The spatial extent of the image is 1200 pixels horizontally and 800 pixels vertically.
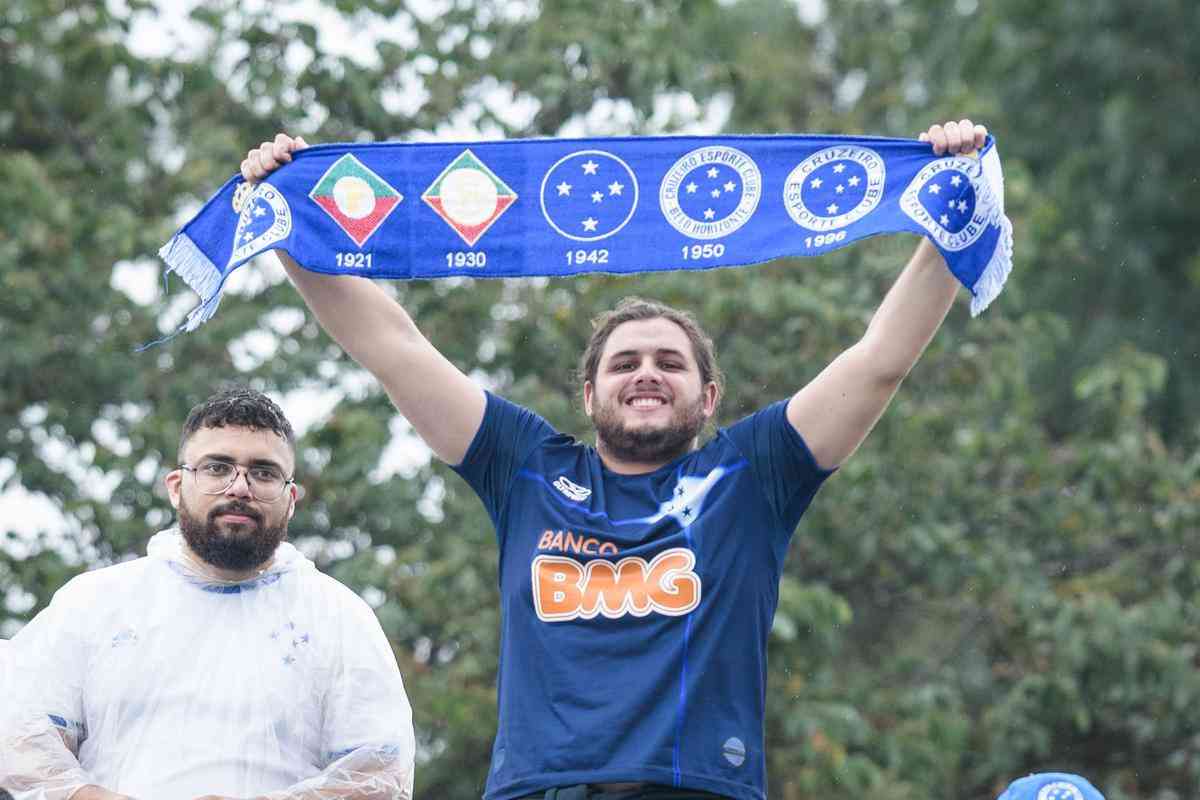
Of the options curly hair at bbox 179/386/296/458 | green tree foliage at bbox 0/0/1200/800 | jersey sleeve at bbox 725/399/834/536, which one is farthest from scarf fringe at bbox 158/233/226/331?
green tree foliage at bbox 0/0/1200/800

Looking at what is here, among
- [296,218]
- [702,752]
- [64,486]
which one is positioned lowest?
[702,752]

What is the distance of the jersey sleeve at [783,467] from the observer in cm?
429

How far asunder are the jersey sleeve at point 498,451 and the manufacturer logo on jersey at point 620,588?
324mm

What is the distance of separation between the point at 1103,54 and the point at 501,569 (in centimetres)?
1331

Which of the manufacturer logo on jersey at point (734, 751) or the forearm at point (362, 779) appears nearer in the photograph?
the manufacturer logo on jersey at point (734, 751)

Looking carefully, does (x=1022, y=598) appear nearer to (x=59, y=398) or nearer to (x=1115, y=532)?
(x=1115, y=532)

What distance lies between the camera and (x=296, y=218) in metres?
4.67

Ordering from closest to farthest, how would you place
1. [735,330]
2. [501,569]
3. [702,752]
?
1. [702,752]
2. [501,569]
3. [735,330]

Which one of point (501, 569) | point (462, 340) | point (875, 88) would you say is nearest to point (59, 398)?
point (462, 340)

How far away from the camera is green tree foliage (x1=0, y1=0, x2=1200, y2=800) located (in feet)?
30.0

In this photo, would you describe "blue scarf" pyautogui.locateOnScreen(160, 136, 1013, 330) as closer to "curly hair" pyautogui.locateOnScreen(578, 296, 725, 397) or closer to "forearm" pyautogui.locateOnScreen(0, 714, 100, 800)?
"curly hair" pyautogui.locateOnScreen(578, 296, 725, 397)

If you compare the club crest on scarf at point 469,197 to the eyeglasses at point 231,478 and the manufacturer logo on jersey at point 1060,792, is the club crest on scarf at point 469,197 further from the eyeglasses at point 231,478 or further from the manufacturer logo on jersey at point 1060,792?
the manufacturer logo on jersey at point 1060,792

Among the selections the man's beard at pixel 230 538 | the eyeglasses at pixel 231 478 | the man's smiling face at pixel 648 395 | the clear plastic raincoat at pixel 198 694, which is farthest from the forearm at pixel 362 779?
the man's smiling face at pixel 648 395

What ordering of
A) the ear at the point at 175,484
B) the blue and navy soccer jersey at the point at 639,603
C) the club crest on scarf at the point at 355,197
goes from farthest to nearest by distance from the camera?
the club crest on scarf at the point at 355,197 < the ear at the point at 175,484 < the blue and navy soccer jersey at the point at 639,603
